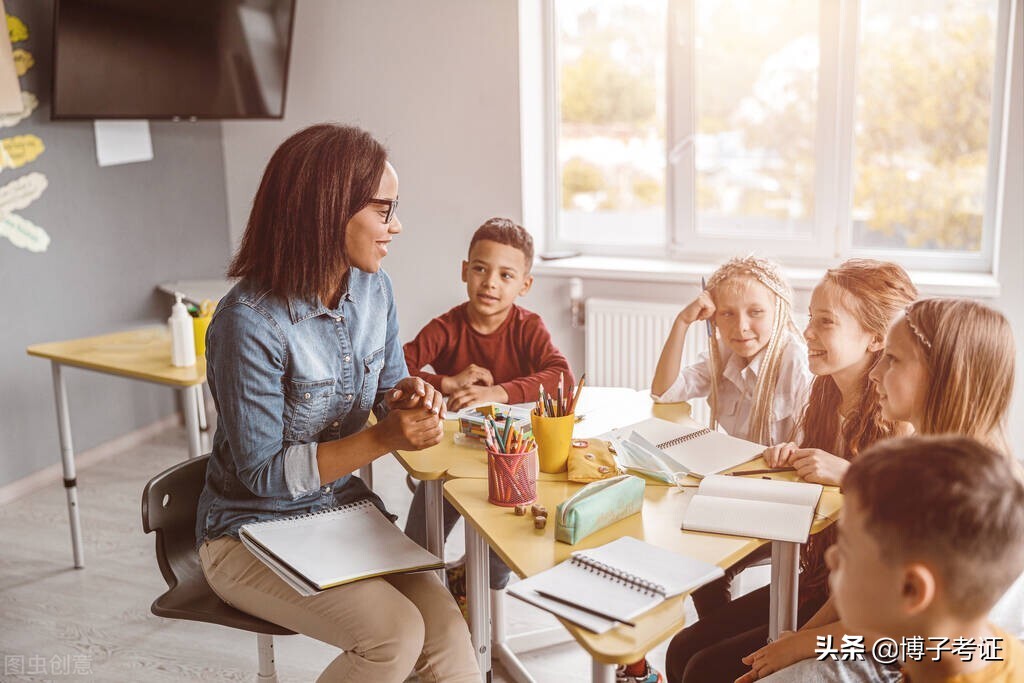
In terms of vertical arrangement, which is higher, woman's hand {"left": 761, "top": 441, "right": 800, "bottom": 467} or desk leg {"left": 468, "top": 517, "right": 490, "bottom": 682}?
woman's hand {"left": 761, "top": 441, "right": 800, "bottom": 467}

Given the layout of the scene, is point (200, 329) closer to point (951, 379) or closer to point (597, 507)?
point (597, 507)

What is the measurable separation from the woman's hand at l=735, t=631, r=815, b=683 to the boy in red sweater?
927 millimetres

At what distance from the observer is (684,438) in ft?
6.54

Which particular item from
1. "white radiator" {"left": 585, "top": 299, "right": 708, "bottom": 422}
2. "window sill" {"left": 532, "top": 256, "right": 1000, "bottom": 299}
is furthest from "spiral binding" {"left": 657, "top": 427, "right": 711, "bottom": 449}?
"white radiator" {"left": 585, "top": 299, "right": 708, "bottom": 422}

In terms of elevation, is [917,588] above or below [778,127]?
below

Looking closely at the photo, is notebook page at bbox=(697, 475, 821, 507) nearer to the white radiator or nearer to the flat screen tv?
the white radiator

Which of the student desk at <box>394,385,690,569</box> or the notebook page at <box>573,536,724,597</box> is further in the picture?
the student desk at <box>394,385,690,569</box>

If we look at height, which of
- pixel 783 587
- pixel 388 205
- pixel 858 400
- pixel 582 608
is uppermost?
pixel 388 205

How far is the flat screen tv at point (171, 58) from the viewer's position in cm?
345

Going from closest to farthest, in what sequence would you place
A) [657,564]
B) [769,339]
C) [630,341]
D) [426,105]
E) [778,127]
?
1. [657,564]
2. [769,339]
3. [778,127]
4. [630,341]
5. [426,105]

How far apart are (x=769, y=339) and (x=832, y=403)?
28 cm

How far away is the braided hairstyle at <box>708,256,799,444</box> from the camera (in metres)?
2.24

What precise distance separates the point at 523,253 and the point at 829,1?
1.69m

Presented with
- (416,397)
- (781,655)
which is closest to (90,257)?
(416,397)
